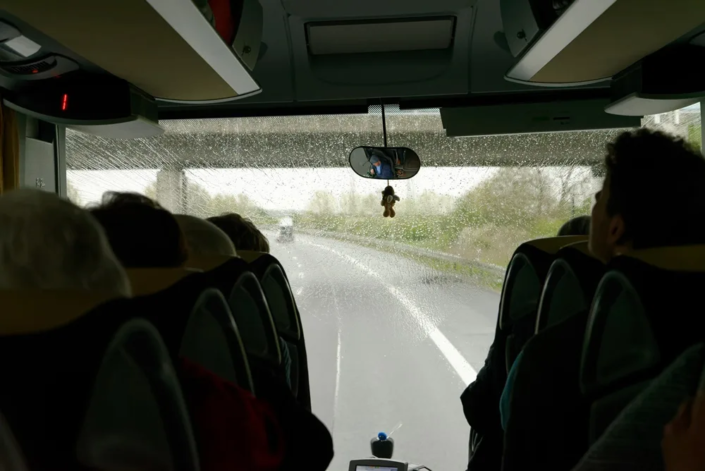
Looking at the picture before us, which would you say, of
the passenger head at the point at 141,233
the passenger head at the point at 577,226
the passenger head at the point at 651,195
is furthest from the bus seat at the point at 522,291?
the passenger head at the point at 141,233

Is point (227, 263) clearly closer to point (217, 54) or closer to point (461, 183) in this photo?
point (217, 54)

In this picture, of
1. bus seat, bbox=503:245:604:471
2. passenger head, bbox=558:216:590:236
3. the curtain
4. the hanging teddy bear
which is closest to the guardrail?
the hanging teddy bear

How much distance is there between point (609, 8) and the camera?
2.31 metres

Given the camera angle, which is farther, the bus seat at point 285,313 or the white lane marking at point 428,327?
the white lane marking at point 428,327

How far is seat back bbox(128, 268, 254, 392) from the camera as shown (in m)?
0.98

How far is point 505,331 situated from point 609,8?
133cm

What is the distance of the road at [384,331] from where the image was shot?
3779 millimetres

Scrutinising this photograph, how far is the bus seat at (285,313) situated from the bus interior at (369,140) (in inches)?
0.5

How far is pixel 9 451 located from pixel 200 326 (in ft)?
2.12

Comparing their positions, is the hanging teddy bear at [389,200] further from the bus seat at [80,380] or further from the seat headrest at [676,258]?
the bus seat at [80,380]

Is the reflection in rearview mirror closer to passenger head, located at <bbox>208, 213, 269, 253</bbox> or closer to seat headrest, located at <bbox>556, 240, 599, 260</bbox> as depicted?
passenger head, located at <bbox>208, 213, 269, 253</bbox>

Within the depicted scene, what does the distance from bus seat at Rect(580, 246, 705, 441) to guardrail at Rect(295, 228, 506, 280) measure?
2.59 meters

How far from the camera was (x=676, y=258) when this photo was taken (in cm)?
115

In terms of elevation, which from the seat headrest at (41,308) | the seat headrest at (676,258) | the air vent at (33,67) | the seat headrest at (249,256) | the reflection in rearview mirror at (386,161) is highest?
the air vent at (33,67)
